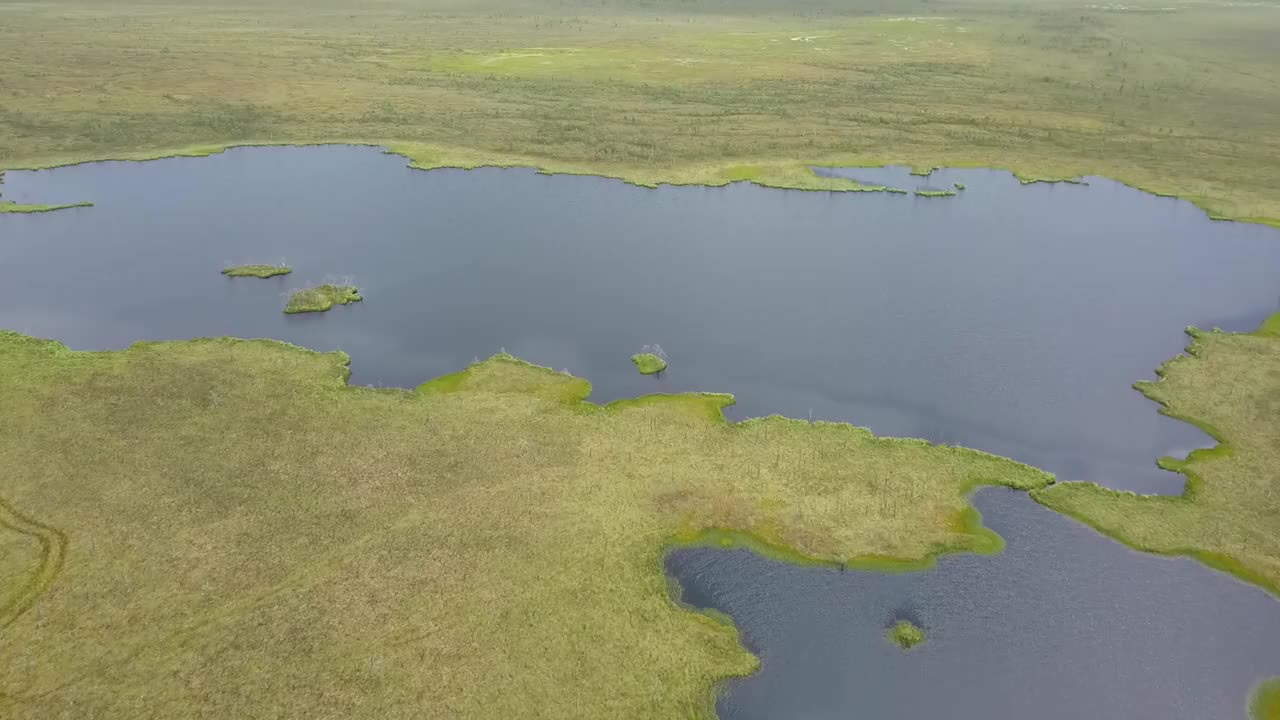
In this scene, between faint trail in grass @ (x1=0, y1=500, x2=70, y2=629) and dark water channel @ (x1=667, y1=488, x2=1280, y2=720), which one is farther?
faint trail in grass @ (x1=0, y1=500, x2=70, y2=629)

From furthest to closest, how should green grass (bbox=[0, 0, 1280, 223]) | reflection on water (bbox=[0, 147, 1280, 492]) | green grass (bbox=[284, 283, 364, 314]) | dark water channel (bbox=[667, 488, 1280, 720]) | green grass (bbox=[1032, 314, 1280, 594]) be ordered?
green grass (bbox=[0, 0, 1280, 223])
green grass (bbox=[284, 283, 364, 314])
reflection on water (bbox=[0, 147, 1280, 492])
green grass (bbox=[1032, 314, 1280, 594])
dark water channel (bbox=[667, 488, 1280, 720])

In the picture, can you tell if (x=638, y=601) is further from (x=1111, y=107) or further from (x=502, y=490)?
(x=1111, y=107)

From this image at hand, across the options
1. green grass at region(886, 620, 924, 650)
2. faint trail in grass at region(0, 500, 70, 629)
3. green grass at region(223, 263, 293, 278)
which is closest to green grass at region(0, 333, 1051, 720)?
faint trail in grass at region(0, 500, 70, 629)

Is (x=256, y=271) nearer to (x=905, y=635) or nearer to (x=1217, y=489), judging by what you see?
(x=905, y=635)

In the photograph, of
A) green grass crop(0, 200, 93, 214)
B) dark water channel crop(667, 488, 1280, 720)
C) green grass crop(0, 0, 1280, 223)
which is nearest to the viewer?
dark water channel crop(667, 488, 1280, 720)

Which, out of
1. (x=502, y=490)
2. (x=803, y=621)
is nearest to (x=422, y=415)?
(x=502, y=490)

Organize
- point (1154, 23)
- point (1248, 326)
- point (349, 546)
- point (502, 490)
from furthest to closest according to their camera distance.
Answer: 1. point (1154, 23)
2. point (1248, 326)
3. point (502, 490)
4. point (349, 546)

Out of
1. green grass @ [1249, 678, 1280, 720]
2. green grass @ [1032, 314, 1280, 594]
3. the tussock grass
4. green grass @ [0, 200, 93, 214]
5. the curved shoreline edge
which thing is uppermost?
the curved shoreline edge

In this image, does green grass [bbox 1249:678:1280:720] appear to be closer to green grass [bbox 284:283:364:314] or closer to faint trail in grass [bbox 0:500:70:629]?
faint trail in grass [bbox 0:500:70:629]
